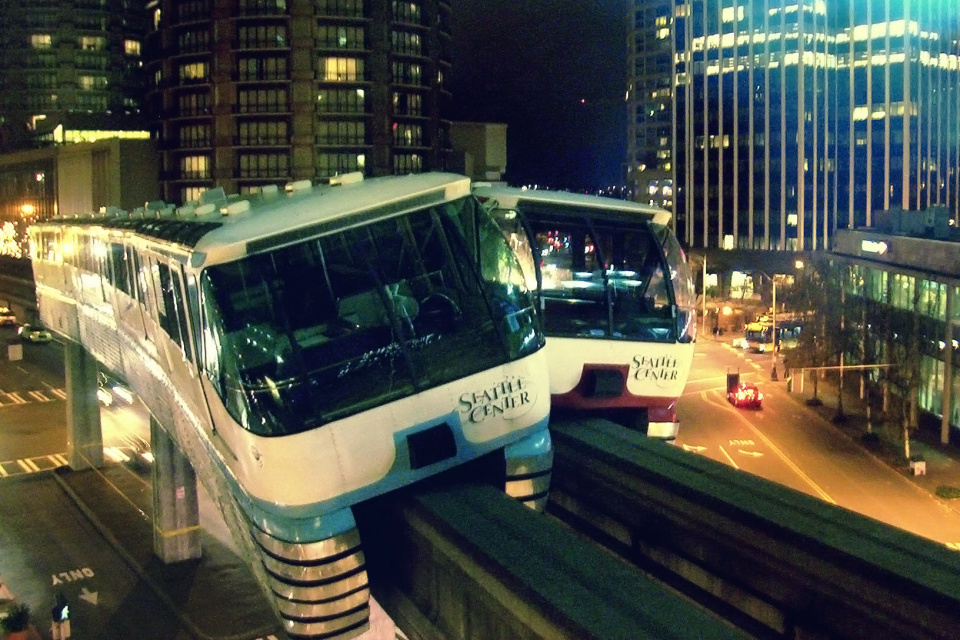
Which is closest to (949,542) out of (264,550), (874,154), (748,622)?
(748,622)

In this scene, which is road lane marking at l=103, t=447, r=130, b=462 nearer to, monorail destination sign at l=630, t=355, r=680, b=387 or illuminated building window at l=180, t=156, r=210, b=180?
monorail destination sign at l=630, t=355, r=680, b=387

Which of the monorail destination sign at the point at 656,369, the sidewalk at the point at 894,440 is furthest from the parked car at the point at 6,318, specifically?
the monorail destination sign at the point at 656,369

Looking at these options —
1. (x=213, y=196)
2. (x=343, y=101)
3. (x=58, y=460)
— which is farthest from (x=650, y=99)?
(x=213, y=196)

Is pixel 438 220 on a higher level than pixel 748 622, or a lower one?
higher

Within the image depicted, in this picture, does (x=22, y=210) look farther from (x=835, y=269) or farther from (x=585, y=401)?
(x=585, y=401)

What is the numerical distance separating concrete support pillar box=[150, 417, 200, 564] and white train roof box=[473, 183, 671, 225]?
15.3 m

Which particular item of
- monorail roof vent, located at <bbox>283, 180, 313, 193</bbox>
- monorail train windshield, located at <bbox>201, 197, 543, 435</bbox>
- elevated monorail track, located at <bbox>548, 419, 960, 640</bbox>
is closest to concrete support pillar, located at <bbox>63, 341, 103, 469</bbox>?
monorail roof vent, located at <bbox>283, 180, 313, 193</bbox>

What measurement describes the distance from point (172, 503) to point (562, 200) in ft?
55.1

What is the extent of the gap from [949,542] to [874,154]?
89843 millimetres

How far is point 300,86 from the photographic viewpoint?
2603 inches

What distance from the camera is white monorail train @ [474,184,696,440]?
44.2 ft

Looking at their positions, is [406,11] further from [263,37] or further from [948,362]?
[948,362]

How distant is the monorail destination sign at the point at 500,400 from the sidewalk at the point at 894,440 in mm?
28582

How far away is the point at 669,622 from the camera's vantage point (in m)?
6.84
